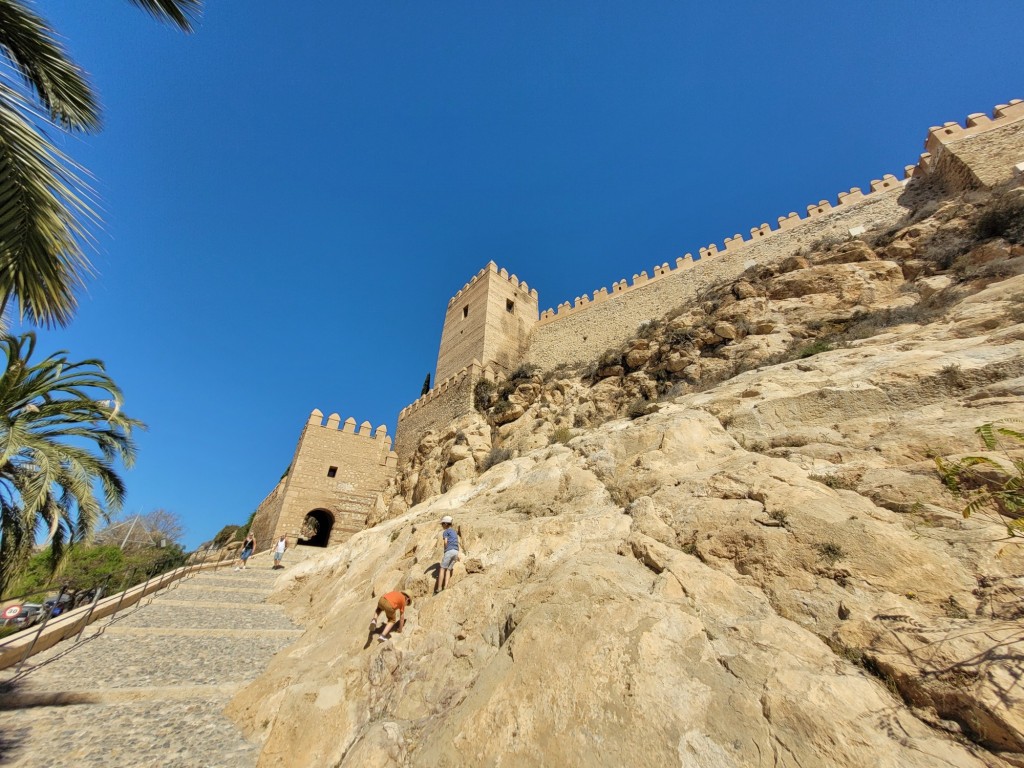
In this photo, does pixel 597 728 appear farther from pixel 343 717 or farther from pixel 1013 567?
pixel 1013 567

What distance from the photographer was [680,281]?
17.8 m

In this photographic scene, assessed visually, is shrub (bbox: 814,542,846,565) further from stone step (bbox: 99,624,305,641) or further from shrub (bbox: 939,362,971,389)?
stone step (bbox: 99,624,305,641)

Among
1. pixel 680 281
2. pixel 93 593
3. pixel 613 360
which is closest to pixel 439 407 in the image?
pixel 613 360

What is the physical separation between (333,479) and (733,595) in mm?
18230

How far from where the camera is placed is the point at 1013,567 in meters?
2.99

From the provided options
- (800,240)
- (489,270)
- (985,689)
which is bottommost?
(985,689)

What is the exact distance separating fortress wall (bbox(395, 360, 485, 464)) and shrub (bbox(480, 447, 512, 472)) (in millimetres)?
3159

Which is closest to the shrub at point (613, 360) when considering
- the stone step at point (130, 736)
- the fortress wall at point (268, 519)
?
the stone step at point (130, 736)

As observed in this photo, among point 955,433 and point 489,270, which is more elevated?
point 489,270

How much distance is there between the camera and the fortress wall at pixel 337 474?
17859 millimetres

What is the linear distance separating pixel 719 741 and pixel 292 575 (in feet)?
36.0

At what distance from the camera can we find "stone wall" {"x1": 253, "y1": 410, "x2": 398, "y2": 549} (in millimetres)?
17828

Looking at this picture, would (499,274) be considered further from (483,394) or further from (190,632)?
(190,632)

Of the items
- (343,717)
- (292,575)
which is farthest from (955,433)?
(292,575)
